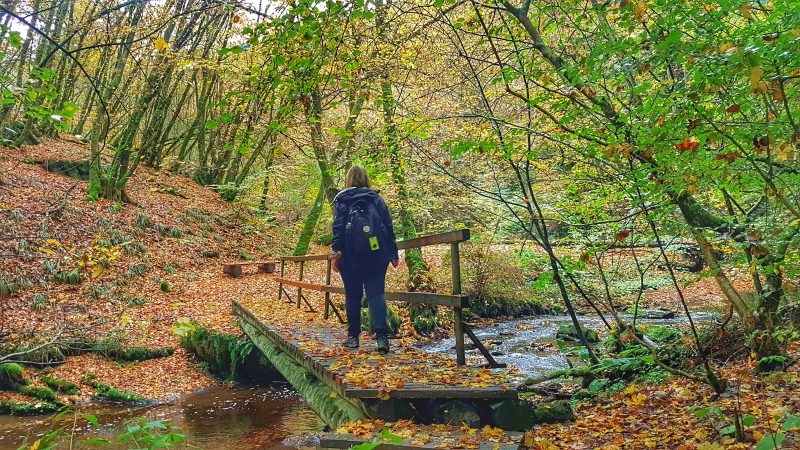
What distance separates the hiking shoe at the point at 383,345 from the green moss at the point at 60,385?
6106mm

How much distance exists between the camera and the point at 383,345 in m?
5.93

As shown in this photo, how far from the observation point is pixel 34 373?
922 centimetres

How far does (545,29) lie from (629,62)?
2.52 m

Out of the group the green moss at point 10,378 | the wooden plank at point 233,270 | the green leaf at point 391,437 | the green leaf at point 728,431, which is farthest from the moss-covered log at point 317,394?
the wooden plank at point 233,270

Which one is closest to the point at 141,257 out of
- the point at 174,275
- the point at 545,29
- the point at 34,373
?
the point at 174,275

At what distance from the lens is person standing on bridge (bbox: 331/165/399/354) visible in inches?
220

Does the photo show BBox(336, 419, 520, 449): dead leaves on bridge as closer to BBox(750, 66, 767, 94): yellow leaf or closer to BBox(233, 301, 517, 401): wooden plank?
BBox(233, 301, 517, 401): wooden plank

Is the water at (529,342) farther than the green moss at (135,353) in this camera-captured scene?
No

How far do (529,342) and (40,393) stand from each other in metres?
8.93

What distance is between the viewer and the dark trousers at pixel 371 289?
227 inches

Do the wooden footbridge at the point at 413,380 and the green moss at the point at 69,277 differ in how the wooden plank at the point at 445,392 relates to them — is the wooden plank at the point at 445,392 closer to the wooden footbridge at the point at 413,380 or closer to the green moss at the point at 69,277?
the wooden footbridge at the point at 413,380

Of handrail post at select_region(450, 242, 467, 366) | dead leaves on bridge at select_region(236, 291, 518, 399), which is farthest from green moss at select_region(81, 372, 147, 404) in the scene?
handrail post at select_region(450, 242, 467, 366)

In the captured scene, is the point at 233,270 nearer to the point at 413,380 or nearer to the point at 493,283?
the point at 493,283

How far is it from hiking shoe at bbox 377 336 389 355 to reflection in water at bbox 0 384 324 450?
4.02ft
